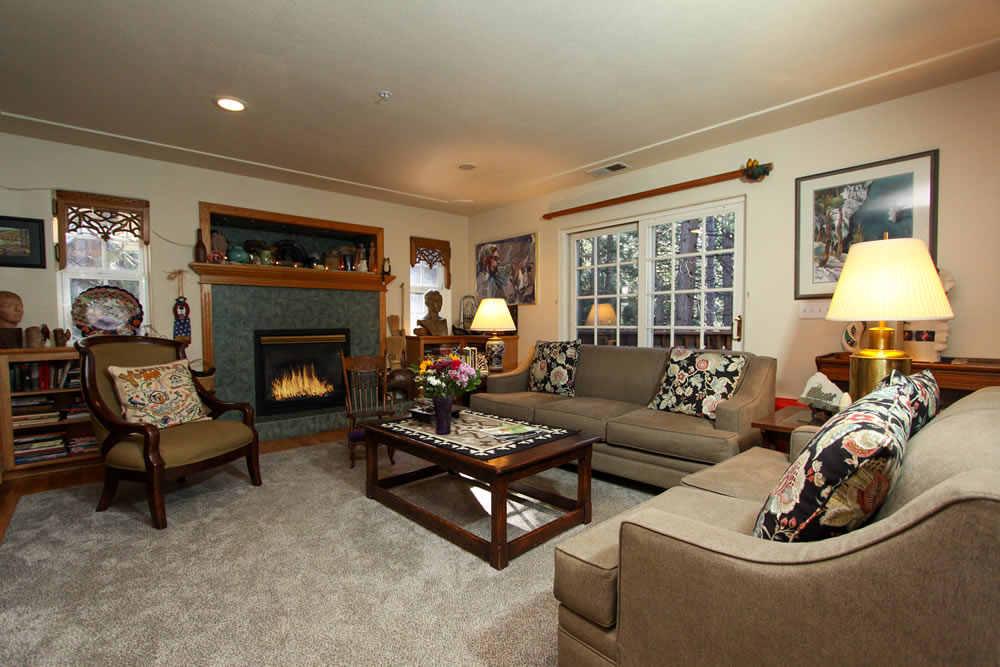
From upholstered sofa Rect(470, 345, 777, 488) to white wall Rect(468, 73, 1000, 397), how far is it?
1.83 feet

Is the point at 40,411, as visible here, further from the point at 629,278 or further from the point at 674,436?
the point at 629,278

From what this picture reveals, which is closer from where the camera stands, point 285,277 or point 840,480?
point 840,480

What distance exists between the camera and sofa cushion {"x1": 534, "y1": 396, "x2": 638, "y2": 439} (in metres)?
3.14

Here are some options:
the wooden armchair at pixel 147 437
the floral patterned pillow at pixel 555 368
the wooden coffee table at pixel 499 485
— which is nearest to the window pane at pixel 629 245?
the floral patterned pillow at pixel 555 368

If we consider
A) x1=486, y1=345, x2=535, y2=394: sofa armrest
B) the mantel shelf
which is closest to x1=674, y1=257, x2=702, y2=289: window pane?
x1=486, y1=345, x2=535, y2=394: sofa armrest

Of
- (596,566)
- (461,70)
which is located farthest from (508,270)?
(596,566)

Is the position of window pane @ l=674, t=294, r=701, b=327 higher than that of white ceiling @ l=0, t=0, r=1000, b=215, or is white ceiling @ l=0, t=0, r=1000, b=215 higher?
white ceiling @ l=0, t=0, r=1000, b=215

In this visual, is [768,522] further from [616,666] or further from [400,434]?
[400,434]

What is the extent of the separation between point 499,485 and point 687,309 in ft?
9.10

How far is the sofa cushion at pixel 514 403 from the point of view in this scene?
142 inches

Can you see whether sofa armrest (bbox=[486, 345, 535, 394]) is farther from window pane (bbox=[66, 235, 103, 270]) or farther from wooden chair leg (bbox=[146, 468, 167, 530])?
window pane (bbox=[66, 235, 103, 270])

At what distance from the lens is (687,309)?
13.4ft

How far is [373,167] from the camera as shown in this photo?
412cm

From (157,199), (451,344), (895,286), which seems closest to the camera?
A: (895,286)
